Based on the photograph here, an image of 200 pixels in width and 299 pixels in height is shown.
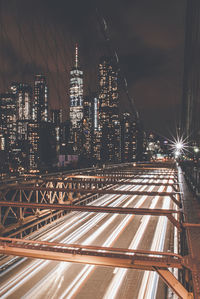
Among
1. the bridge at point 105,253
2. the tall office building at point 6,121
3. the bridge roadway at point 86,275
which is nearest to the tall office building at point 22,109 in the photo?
the tall office building at point 6,121

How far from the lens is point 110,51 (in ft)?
178

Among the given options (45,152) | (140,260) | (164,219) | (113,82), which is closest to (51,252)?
(140,260)

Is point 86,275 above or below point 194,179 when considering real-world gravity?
below

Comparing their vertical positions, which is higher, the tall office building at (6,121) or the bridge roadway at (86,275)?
the tall office building at (6,121)

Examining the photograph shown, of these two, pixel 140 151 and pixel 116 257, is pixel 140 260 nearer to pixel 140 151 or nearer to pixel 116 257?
pixel 116 257

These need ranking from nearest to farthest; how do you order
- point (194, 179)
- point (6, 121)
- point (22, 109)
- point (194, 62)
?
point (194, 179)
point (194, 62)
point (6, 121)
point (22, 109)

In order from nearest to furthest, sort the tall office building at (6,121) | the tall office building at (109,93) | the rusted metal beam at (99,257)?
the rusted metal beam at (99,257) < the tall office building at (6,121) < the tall office building at (109,93)

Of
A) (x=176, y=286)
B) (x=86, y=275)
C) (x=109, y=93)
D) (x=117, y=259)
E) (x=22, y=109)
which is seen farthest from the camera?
(x=109, y=93)

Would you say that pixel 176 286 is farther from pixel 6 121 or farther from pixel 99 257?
pixel 6 121

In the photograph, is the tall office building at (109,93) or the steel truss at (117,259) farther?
the tall office building at (109,93)

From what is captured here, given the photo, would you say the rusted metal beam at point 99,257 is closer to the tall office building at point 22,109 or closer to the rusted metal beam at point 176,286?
the rusted metal beam at point 176,286

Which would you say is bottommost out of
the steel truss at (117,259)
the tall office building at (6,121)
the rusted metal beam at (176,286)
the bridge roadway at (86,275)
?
the bridge roadway at (86,275)

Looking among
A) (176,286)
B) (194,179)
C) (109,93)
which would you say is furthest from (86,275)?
(109,93)

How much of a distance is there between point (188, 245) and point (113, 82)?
73.7 m
